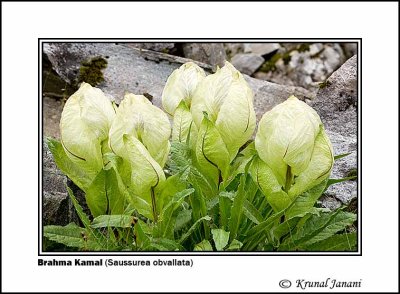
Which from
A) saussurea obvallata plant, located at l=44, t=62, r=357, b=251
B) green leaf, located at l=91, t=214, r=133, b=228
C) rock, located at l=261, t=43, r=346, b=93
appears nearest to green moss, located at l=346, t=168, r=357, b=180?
saussurea obvallata plant, located at l=44, t=62, r=357, b=251

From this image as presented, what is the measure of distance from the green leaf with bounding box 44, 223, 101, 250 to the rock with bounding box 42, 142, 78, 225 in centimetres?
12

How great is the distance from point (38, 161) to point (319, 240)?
74 cm

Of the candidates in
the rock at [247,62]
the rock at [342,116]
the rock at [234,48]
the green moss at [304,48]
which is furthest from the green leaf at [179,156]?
the green moss at [304,48]

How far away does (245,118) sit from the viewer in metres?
1.58

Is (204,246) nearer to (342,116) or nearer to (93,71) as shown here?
(342,116)

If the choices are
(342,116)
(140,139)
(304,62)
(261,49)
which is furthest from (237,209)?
(261,49)

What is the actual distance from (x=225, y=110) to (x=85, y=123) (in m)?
0.33

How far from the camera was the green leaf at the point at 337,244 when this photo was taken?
1631 mm

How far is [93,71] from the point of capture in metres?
2.36

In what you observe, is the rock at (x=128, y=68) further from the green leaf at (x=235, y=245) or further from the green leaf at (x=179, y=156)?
the green leaf at (x=235, y=245)

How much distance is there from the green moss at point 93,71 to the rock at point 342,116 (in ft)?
2.48

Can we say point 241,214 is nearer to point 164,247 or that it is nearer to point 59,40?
A: point 164,247

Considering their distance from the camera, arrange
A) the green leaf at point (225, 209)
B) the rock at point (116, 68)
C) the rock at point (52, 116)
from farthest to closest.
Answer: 1. the rock at point (116, 68)
2. the rock at point (52, 116)
3. the green leaf at point (225, 209)

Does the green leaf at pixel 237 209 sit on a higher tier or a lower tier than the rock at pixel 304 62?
lower
